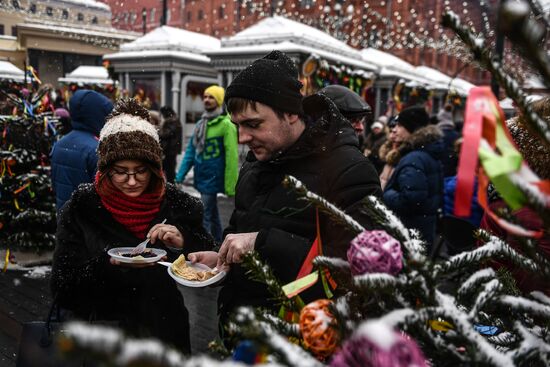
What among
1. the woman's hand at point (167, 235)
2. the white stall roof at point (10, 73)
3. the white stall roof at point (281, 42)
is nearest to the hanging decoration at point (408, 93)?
the white stall roof at point (281, 42)

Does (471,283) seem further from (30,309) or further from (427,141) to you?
(30,309)

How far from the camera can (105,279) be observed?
2.09 meters

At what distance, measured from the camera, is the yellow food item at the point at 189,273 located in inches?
70.5

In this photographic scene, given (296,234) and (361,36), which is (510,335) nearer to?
(296,234)

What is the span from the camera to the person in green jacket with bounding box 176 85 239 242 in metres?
6.11

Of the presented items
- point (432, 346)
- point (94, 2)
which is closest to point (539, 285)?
point (432, 346)

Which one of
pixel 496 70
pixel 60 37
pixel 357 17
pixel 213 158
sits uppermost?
pixel 357 17

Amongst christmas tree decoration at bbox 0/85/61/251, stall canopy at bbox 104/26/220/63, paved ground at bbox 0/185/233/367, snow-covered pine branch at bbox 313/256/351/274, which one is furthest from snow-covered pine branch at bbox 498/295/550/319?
stall canopy at bbox 104/26/220/63

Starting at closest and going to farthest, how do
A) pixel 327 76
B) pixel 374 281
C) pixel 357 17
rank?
pixel 374 281, pixel 327 76, pixel 357 17

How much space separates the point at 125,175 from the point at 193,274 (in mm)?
713

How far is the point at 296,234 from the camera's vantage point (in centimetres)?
172

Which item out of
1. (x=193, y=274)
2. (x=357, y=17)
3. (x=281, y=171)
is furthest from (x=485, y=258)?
(x=357, y=17)

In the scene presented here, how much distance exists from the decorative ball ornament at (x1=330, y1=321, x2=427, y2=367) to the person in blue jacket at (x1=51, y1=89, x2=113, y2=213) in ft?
12.0

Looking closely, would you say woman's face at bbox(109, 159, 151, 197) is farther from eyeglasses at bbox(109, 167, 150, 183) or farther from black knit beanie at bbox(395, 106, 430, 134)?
black knit beanie at bbox(395, 106, 430, 134)
